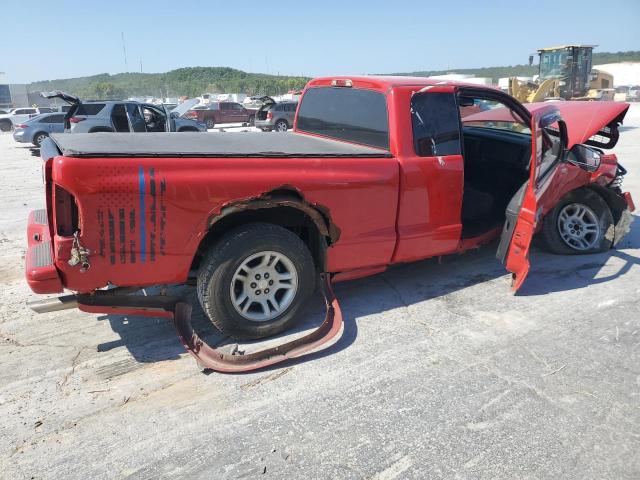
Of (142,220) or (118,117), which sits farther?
(118,117)

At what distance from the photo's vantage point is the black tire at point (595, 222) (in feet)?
16.7

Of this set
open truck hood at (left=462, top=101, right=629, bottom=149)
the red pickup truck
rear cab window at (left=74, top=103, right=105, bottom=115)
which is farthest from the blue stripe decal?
rear cab window at (left=74, top=103, right=105, bottom=115)

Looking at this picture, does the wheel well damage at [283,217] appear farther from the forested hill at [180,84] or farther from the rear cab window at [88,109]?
the forested hill at [180,84]

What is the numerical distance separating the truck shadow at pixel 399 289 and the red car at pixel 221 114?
2540 cm

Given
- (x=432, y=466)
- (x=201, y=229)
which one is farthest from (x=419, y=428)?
(x=201, y=229)

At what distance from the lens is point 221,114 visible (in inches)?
1144

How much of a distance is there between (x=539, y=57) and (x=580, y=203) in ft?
82.4

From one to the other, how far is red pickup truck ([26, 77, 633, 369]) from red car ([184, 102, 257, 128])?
82.7 ft

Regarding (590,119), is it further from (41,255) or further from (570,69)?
(570,69)

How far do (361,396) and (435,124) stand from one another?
7.48 feet

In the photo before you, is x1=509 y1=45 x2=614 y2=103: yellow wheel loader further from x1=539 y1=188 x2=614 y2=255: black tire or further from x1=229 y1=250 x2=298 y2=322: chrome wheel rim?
x1=229 y1=250 x2=298 y2=322: chrome wheel rim

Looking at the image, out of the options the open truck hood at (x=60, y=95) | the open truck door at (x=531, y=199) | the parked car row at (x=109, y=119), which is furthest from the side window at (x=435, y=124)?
the parked car row at (x=109, y=119)

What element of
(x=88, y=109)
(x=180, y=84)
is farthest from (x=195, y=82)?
(x=88, y=109)

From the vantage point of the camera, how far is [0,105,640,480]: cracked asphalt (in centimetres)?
242
